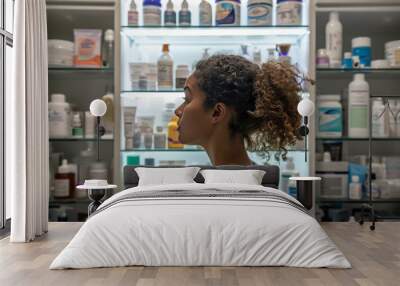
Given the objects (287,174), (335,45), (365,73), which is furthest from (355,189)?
(335,45)

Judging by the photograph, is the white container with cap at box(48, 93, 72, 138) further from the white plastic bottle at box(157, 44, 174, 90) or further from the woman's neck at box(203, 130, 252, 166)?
the woman's neck at box(203, 130, 252, 166)

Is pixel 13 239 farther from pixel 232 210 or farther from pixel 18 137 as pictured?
pixel 232 210

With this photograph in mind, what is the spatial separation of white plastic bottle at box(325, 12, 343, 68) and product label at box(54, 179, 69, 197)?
2.53 meters

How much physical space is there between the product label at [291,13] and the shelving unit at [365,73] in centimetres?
16

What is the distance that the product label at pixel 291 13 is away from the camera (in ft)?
15.6

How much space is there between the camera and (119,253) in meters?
3.01

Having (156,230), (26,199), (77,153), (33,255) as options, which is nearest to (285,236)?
(156,230)

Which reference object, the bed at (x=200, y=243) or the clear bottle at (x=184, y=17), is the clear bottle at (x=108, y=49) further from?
the bed at (x=200, y=243)

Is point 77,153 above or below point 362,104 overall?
below

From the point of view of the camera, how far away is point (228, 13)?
4.80 metres

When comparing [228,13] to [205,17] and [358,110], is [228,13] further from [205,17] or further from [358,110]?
[358,110]

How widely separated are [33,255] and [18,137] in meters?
0.90

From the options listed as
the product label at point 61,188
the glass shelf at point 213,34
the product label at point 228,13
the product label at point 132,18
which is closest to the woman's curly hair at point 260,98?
the glass shelf at point 213,34

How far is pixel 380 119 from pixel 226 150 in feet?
4.49
